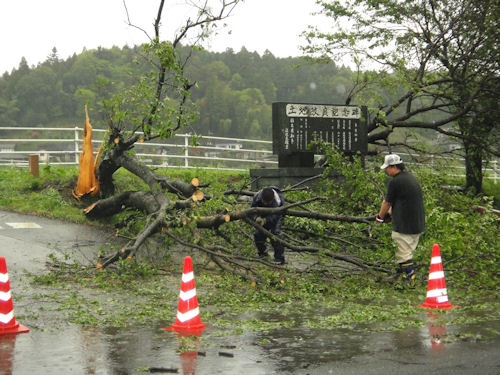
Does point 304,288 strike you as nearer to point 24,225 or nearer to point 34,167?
point 24,225

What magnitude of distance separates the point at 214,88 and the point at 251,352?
78.0 meters

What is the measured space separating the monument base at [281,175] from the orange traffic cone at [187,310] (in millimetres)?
9585

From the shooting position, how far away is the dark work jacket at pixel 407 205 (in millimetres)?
8641

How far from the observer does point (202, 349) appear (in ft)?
17.9

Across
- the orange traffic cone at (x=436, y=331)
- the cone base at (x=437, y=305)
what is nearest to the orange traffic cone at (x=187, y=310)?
the orange traffic cone at (x=436, y=331)

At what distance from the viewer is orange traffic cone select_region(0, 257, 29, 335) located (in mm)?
6043

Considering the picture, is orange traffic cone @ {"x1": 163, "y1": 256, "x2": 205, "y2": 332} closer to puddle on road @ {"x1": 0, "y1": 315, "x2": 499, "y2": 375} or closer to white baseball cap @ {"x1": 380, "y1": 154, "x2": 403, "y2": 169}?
puddle on road @ {"x1": 0, "y1": 315, "x2": 499, "y2": 375}

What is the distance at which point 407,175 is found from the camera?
8.73 meters

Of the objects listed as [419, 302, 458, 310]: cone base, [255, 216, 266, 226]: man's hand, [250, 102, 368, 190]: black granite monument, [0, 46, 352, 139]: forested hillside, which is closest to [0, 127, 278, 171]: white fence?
[250, 102, 368, 190]: black granite monument

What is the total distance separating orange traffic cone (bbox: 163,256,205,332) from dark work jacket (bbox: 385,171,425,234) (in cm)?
354

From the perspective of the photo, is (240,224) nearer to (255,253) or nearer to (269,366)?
(255,253)

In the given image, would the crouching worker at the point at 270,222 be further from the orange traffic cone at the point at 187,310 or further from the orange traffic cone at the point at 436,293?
the orange traffic cone at the point at 187,310

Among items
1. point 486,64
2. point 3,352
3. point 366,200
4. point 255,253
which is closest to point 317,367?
point 3,352

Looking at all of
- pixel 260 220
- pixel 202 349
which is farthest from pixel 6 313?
pixel 260 220
